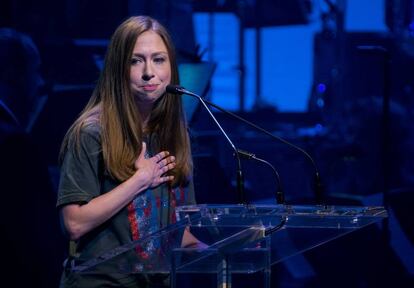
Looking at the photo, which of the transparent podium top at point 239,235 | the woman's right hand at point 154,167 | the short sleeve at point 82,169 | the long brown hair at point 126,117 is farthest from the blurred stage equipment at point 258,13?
the transparent podium top at point 239,235

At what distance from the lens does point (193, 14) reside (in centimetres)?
468

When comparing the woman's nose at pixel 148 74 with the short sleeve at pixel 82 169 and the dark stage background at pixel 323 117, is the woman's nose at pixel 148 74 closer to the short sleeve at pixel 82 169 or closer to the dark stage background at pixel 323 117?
the short sleeve at pixel 82 169

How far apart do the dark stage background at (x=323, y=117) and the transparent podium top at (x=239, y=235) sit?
A: 2.43 meters

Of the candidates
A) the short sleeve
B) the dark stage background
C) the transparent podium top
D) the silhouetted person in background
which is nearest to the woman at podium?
the short sleeve

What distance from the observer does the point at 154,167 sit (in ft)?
7.76

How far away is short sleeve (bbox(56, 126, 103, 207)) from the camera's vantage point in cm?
229

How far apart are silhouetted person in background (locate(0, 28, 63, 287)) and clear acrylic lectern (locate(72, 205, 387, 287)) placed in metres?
2.18

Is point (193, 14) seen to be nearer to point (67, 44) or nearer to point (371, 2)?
point (67, 44)

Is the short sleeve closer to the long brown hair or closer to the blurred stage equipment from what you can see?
the long brown hair

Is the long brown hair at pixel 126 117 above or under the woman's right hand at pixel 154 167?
above

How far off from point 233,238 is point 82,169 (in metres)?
0.66

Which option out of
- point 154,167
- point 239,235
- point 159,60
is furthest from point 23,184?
point 239,235

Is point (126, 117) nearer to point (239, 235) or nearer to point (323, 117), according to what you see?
point (239, 235)

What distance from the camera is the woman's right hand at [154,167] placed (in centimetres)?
233
